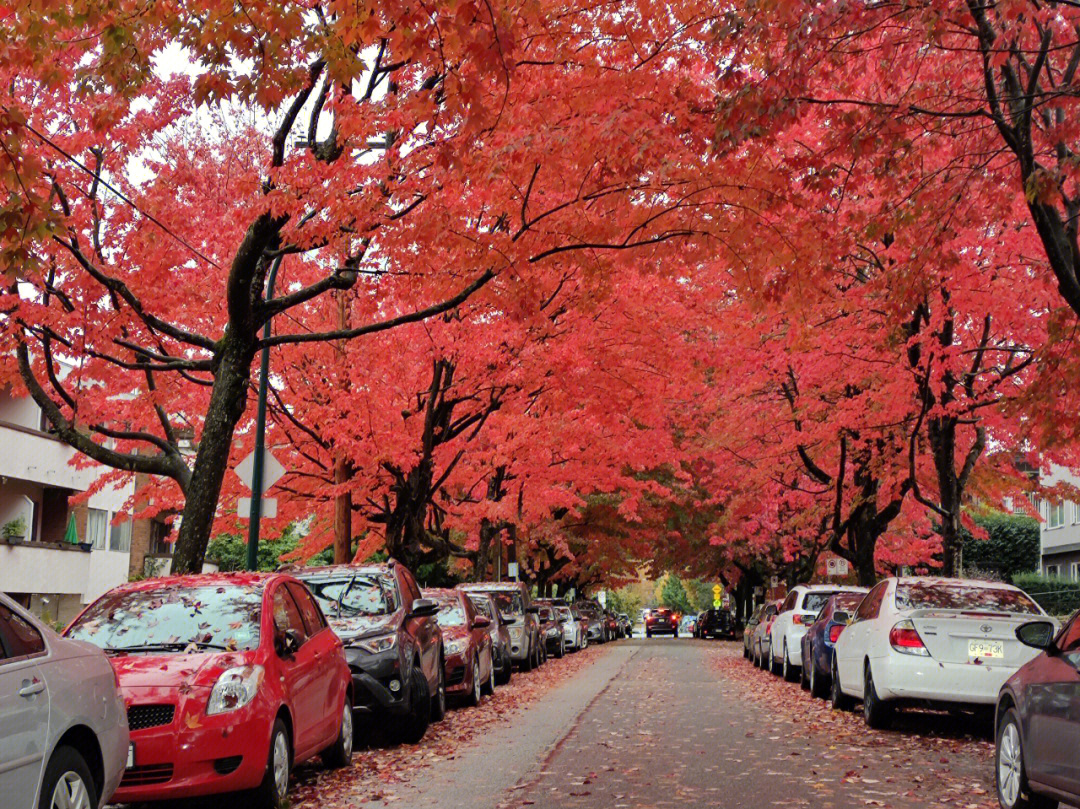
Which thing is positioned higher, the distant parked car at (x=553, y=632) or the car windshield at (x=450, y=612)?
the car windshield at (x=450, y=612)

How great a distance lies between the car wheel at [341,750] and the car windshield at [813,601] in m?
12.6

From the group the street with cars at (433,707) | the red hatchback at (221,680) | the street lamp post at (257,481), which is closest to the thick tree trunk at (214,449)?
the street with cars at (433,707)

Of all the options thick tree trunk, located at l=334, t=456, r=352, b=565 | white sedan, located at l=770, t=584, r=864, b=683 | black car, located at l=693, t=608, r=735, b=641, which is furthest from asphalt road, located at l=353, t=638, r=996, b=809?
black car, located at l=693, t=608, r=735, b=641

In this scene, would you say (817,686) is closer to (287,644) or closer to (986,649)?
(986,649)

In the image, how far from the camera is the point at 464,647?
655 inches

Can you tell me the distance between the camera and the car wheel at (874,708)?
13.0 meters

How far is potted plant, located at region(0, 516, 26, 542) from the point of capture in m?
30.4

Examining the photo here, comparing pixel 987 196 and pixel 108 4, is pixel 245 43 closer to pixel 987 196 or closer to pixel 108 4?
pixel 108 4

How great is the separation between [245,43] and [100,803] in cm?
553

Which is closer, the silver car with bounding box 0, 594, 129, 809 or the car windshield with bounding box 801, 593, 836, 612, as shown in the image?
the silver car with bounding box 0, 594, 129, 809

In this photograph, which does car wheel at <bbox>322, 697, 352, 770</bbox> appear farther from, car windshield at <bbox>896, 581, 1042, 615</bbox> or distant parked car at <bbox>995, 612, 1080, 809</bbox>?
car windshield at <bbox>896, 581, 1042, 615</bbox>

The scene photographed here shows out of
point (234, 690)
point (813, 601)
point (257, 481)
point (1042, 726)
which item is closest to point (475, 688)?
point (257, 481)

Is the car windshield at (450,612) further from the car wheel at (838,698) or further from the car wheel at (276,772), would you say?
the car wheel at (276,772)

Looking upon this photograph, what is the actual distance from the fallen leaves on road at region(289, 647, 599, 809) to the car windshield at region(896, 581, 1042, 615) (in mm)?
4822
